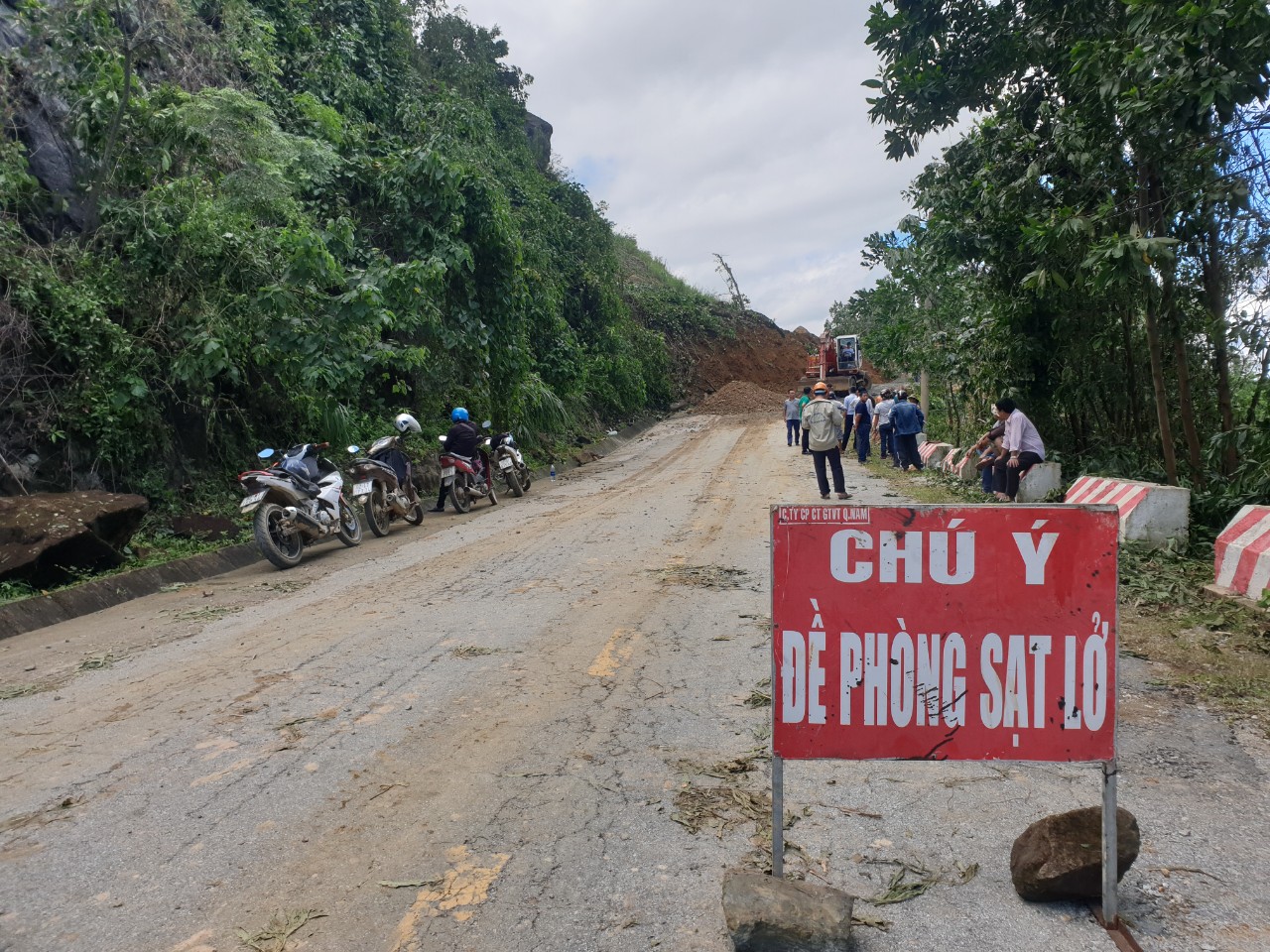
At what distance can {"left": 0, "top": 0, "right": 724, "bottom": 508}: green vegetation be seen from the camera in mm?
10781

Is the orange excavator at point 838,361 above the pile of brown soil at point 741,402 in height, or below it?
above

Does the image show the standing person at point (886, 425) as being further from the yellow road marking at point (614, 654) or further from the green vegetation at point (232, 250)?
the yellow road marking at point (614, 654)

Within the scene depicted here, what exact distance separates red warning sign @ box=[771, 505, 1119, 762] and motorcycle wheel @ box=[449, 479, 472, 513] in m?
12.2

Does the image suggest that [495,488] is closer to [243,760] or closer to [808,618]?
[243,760]

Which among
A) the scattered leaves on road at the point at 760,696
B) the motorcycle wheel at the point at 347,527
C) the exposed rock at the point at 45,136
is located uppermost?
the exposed rock at the point at 45,136

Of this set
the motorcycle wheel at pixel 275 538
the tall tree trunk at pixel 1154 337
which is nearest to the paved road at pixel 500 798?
the motorcycle wheel at pixel 275 538

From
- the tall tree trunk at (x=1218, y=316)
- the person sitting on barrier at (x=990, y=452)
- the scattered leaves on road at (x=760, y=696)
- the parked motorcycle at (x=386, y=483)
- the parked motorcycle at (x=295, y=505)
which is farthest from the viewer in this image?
the person sitting on barrier at (x=990, y=452)

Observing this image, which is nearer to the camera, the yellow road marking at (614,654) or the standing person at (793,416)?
the yellow road marking at (614,654)

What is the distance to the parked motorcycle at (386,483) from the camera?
483 inches

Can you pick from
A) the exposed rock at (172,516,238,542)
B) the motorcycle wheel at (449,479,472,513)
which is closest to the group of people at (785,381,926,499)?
the motorcycle wheel at (449,479,472,513)

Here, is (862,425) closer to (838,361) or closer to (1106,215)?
(1106,215)

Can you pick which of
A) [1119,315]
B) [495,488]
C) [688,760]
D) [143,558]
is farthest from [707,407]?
[688,760]

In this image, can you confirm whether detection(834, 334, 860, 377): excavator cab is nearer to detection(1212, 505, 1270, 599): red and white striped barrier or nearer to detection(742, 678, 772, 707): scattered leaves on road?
detection(1212, 505, 1270, 599): red and white striped barrier

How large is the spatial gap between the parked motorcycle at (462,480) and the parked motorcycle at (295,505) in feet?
10.6
